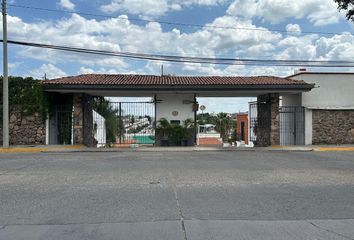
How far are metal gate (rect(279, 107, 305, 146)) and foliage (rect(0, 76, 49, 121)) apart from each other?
1486 centimetres

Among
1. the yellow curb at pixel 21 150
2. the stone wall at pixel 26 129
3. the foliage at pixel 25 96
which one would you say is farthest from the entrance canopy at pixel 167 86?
the yellow curb at pixel 21 150

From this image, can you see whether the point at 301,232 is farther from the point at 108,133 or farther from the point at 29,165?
the point at 108,133

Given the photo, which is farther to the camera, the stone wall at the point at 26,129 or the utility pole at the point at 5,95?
the stone wall at the point at 26,129

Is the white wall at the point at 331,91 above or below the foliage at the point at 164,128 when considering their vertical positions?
above

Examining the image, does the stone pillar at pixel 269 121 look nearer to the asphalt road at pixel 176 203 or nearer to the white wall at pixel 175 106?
the white wall at pixel 175 106

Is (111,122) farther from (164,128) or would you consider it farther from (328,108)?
(328,108)

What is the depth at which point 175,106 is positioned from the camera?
23641mm

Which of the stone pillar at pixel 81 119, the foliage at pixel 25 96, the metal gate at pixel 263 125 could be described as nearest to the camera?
the foliage at pixel 25 96

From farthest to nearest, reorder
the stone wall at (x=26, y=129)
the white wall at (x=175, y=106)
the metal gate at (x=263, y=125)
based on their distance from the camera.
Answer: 1. the white wall at (x=175, y=106)
2. the metal gate at (x=263, y=125)
3. the stone wall at (x=26, y=129)

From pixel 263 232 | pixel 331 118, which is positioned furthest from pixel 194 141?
pixel 263 232

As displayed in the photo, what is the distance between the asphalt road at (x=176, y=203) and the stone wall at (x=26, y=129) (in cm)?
992

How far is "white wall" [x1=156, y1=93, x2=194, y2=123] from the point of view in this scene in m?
23.5

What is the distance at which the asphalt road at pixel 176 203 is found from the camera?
18.1 feet

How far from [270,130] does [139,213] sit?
1741cm
